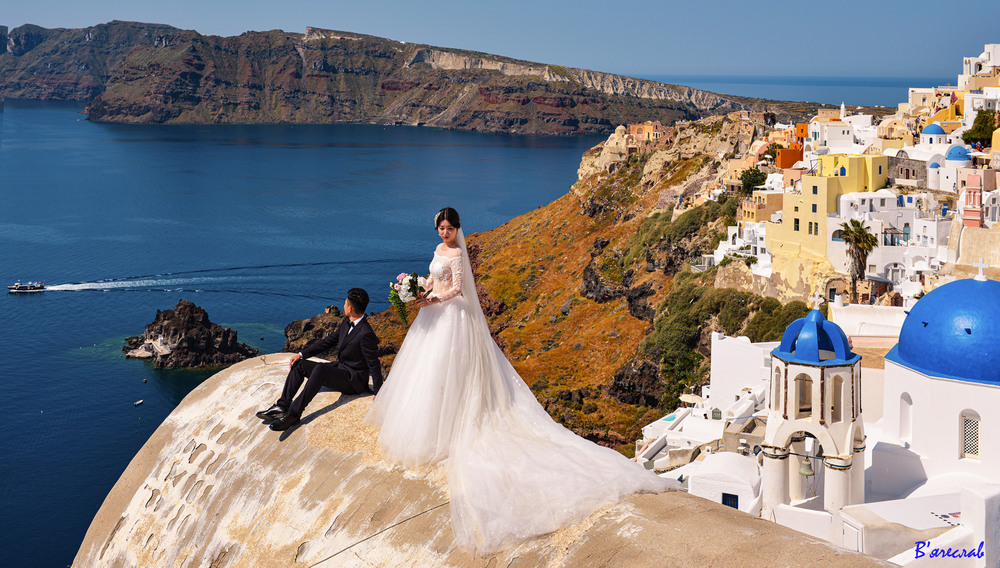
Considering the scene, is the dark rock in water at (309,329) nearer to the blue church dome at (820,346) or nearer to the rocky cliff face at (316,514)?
the blue church dome at (820,346)

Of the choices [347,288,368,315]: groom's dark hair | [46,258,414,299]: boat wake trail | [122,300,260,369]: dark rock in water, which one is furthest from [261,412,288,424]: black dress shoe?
[46,258,414,299]: boat wake trail

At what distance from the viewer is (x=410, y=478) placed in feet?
29.6

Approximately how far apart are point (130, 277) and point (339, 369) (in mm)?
108153

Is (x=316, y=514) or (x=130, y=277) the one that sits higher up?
(x=316, y=514)

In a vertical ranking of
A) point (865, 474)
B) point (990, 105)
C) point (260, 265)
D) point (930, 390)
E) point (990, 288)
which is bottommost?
point (260, 265)

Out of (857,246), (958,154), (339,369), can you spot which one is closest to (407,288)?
(339,369)

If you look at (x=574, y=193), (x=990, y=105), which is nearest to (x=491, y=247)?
(x=574, y=193)

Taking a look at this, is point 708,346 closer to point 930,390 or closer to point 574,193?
point 930,390

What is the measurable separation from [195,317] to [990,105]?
67.5m

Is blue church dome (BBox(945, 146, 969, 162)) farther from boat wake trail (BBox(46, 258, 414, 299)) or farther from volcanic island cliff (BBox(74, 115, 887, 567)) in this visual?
boat wake trail (BBox(46, 258, 414, 299))

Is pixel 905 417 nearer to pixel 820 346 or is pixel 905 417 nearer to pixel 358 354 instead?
pixel 820 346

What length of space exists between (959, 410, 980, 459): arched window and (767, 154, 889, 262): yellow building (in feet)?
106

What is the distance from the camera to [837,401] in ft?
68.4

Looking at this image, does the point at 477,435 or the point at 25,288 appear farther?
the point at 25,288
